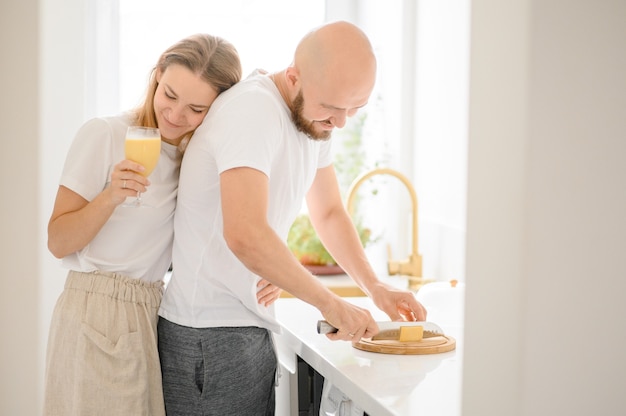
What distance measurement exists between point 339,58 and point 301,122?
0.18m

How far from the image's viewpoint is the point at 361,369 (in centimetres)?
168

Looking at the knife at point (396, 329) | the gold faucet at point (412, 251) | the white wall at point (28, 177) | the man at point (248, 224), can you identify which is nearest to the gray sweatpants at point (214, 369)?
the man at point (248, 224)

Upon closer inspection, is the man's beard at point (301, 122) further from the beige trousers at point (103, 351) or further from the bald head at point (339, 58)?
the beige trousers at point (103, 351)

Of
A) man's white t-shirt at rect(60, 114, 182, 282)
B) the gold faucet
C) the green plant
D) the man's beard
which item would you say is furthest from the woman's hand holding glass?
the green plant

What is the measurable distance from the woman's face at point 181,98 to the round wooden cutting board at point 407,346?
2.09 ft

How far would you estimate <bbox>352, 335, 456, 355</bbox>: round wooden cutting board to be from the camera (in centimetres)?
181

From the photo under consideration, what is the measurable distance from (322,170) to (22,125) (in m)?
0.95

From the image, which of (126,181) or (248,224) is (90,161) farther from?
(248,224)

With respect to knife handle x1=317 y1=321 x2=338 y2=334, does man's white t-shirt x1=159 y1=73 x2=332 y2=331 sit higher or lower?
higher

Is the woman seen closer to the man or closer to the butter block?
the man

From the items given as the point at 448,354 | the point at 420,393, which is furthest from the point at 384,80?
the point at 420,393

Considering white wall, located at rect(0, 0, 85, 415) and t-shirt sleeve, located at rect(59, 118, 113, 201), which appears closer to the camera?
t-shirt sleeve, located at rect(59, 118, 113, 201)

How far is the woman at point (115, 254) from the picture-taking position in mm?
1823

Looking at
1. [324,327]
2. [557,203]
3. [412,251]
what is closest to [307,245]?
[412,251]
